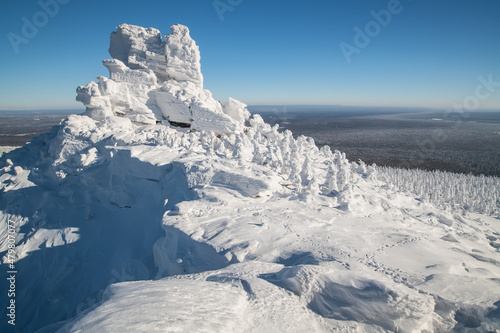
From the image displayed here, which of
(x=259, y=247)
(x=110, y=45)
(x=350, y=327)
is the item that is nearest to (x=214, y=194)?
(x=259, y=247)

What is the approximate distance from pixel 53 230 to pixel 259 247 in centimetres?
1142

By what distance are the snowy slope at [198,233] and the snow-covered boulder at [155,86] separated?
0.10 meters

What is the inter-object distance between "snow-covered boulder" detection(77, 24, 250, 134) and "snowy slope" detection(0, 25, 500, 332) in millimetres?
95

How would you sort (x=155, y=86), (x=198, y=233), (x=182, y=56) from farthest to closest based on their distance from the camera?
(x=182, y=56)
(x=155, y=86)
(x=198, y=233)

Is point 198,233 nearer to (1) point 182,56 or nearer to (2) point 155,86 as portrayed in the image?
(2) point 155,86

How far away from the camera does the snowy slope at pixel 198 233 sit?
354 centimetres

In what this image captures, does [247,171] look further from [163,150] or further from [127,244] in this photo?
[127,244]

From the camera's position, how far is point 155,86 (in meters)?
17.1

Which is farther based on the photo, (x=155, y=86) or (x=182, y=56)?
(x=182, y=56)

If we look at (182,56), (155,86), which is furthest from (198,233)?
(182,56)

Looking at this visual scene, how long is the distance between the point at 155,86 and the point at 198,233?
1406 centimetres

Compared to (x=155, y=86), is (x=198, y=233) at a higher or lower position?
lower

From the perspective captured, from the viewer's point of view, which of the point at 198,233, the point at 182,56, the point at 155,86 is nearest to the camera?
the point at 198,233

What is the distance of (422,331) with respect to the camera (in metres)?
3.44
